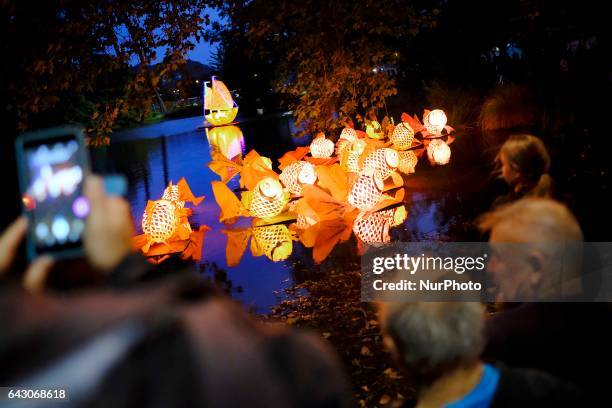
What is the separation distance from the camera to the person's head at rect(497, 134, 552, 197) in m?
2.98

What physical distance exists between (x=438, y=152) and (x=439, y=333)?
1302 centimetres

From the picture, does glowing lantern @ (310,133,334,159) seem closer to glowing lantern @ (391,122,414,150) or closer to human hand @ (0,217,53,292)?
glowing lantern @ (391,122,414,150)

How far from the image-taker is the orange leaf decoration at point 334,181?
27.3 feet

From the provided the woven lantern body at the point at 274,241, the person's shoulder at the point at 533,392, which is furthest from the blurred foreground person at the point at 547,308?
the woven lantern body at the point at 274,241

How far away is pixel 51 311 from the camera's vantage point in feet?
3.06

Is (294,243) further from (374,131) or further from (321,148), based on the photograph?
(374,131)

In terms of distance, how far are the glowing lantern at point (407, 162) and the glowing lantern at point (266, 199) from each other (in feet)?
13.8

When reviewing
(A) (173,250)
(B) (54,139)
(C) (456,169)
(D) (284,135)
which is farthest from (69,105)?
(D) (284,135)

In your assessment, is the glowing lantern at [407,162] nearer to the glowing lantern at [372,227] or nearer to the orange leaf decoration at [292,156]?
the orange leaf decoration at [292,156]

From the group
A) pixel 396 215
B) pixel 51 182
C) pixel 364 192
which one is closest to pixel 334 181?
pixel 364 192

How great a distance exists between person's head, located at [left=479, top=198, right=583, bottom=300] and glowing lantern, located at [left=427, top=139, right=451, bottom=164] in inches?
422

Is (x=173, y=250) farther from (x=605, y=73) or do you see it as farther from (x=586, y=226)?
(x=605, y=73)

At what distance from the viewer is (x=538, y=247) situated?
6.29ft

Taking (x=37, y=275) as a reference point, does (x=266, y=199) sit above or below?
below
